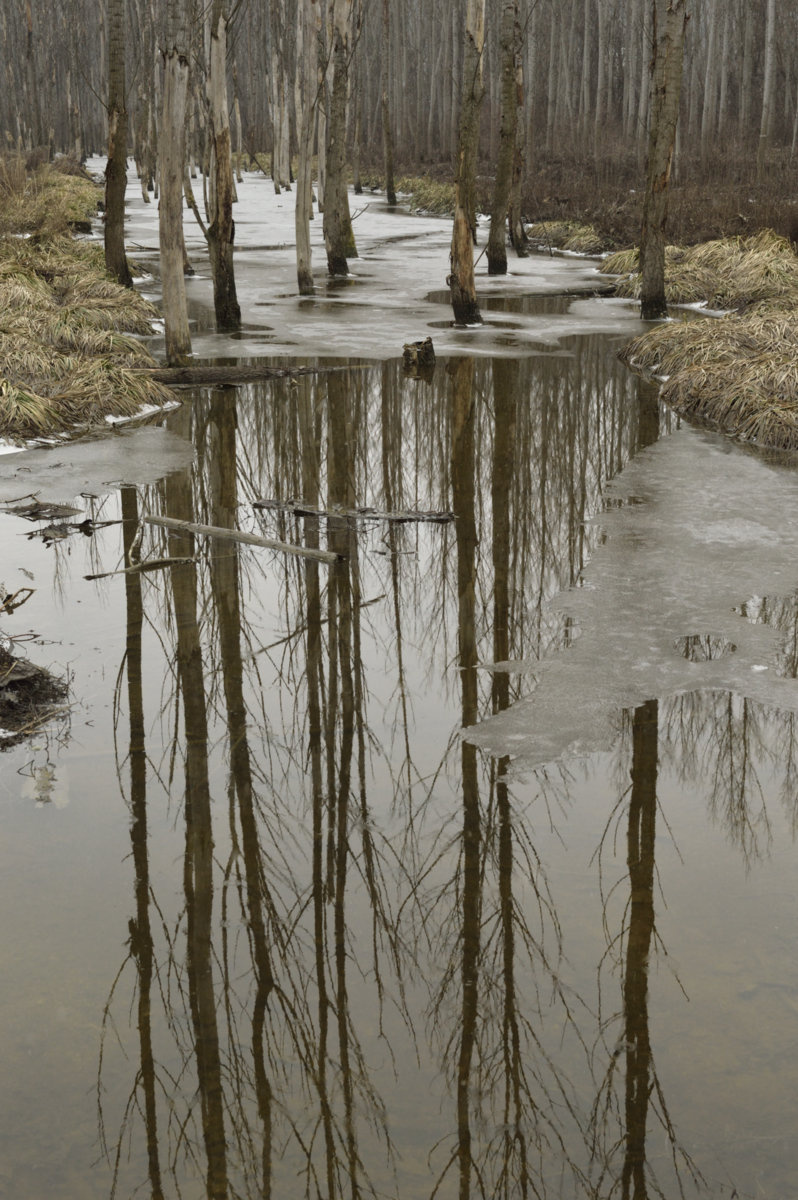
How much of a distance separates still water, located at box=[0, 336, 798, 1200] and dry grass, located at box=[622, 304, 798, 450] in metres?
4.10

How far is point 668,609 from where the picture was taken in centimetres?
574

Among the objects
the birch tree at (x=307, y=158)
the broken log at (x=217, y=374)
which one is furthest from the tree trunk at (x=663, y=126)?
the broken log at (x=217, y=374)

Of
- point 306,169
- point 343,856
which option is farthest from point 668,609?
point 306,169

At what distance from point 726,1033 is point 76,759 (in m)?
2.46

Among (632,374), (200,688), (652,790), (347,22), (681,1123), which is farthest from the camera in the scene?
(347,22)

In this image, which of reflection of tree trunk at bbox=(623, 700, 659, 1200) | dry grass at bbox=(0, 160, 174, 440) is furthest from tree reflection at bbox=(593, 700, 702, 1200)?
dry grass at bbox=(0, 160, 174, 440)

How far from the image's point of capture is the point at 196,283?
2055 centimetres

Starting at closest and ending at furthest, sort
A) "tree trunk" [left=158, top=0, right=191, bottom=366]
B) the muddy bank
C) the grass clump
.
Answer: the muddy bank
"tree trunk" [left=158, top=0, right=191, bottom=366]
the grass clump

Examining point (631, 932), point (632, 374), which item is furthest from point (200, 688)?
point (632, 374)

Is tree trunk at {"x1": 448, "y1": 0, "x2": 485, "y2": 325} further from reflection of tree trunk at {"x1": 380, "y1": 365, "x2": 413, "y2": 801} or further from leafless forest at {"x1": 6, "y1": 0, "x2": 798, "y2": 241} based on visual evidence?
leafless forest at {"x1": 6, "y1": 0, "x2": 798, "y2": 241}

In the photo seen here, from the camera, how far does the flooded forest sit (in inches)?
105

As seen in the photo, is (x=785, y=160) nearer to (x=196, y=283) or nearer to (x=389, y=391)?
(x=196, y=283)

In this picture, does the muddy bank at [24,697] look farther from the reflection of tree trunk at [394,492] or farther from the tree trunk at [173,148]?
the tree trunk at [173,148]

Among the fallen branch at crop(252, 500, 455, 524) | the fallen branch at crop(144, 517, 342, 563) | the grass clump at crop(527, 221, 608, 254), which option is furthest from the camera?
the grass clump at crop(527, 221, 608, 254)
